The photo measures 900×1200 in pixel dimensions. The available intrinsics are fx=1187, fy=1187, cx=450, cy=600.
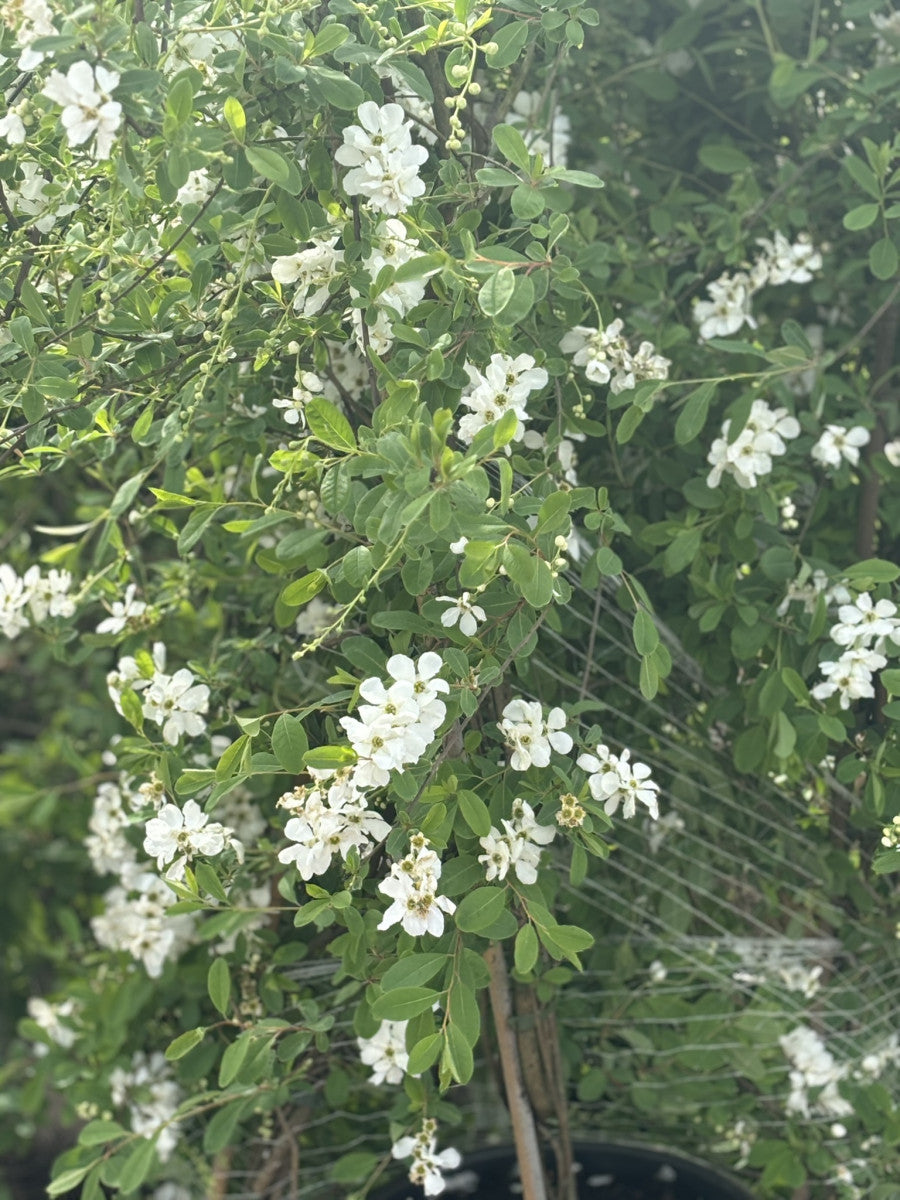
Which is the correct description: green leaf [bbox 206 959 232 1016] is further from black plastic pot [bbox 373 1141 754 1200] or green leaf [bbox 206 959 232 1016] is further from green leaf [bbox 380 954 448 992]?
black plastic pot [bbox 373 1141 754 1200]

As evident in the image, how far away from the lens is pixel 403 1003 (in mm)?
869

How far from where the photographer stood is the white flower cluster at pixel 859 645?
1.07 m

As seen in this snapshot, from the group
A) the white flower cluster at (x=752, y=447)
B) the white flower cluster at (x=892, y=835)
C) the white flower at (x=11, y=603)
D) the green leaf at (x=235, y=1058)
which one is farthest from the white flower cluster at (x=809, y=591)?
the white flower at (x=11, y=603)

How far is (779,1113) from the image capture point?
143cm

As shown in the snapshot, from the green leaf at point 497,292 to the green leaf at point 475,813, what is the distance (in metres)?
0.36

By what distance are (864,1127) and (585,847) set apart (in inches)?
25.7

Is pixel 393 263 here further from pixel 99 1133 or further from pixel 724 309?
pixel 99 1133

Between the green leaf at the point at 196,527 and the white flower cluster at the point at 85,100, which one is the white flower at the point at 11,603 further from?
the white flower cluster at the point at 85,100

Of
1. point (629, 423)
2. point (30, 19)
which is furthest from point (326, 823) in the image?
point (30, 19)

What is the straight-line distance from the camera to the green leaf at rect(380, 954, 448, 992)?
34.4 inches

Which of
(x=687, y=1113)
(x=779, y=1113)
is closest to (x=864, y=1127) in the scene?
(x=779, y=1113)

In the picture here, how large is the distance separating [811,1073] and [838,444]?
70 centimetres

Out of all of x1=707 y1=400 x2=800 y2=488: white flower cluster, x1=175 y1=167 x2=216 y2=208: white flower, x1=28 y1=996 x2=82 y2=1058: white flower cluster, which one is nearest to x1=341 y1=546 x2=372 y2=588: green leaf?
x1=175 y1=167 x2=216 y2=208: white flower

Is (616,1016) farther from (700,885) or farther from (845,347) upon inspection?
(845,347)
